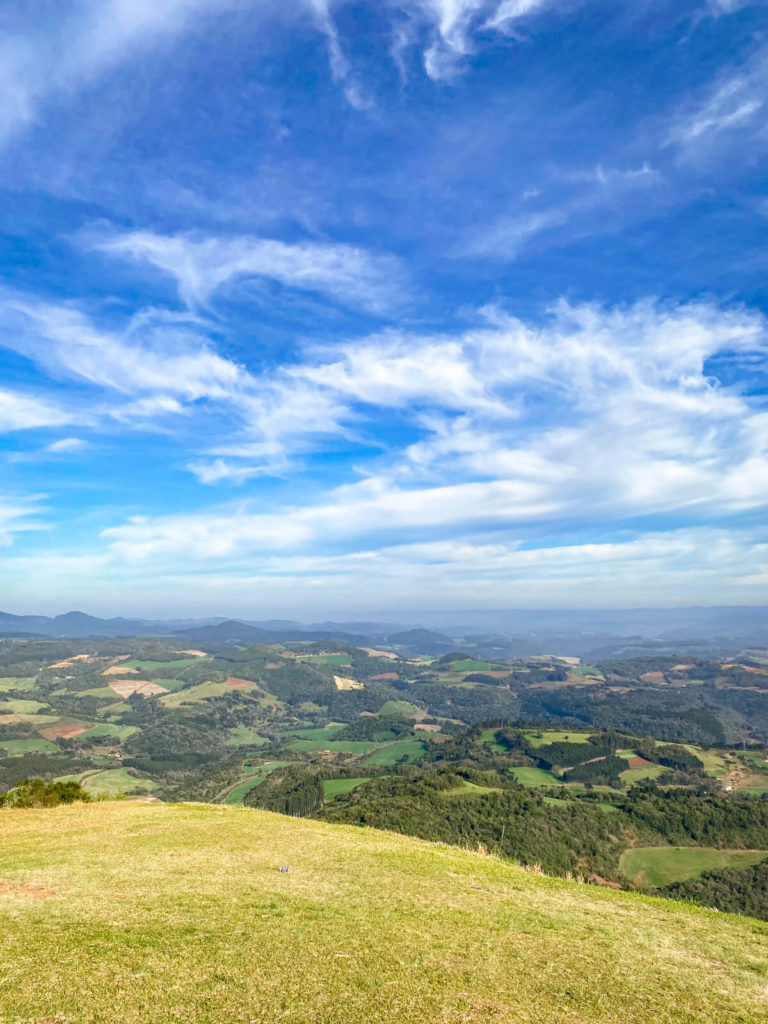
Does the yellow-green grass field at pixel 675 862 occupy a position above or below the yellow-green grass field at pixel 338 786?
above

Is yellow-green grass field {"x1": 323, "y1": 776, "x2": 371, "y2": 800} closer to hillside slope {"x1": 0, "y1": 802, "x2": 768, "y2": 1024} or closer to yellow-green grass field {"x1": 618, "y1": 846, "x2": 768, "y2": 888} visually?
yellow-green grass field {"x1": 618, "y1": 846, "x2": 768, "y2": 888}

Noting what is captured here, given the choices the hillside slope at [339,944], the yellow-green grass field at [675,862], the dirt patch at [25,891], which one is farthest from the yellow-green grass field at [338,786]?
the dirt patch at [25,891]

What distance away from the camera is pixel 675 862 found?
4747 inches

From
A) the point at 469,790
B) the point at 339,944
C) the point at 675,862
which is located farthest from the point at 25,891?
the point at 469,790

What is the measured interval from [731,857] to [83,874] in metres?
151

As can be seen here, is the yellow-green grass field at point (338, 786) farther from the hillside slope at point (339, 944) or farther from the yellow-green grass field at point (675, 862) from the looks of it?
the hillside slope at point (339, 944)

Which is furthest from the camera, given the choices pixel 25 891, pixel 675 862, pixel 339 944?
pixel 675 862

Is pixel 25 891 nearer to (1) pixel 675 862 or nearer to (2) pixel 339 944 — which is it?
(2) pixel 339 944

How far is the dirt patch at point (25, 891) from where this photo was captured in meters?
16.6

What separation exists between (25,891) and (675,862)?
479 ft

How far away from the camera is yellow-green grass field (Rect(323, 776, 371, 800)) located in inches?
6599

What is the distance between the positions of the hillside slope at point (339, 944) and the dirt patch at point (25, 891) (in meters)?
0.07

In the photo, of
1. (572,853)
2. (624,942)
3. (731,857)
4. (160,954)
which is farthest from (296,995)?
(731,857)

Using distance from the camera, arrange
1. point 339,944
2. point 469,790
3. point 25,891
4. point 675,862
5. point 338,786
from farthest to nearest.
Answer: point 338,786
point 469,790
point 675,862
point 25,891
point 339,944
